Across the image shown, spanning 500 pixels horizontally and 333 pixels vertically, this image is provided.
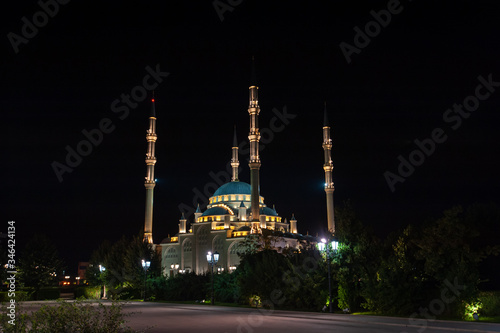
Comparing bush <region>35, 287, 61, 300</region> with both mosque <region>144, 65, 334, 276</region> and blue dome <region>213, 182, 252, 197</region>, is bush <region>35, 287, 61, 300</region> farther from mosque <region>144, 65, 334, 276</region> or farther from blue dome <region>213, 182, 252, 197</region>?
blue dome <region>213, 182, 252, 197</region>

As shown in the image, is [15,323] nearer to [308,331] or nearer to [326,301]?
[308,331]

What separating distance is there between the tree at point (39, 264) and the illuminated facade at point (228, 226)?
15795 millimetres

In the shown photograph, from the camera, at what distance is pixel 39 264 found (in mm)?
51375

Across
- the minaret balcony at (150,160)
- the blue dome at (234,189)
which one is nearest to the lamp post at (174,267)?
the blue dome at (234,189)

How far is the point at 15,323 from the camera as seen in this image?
8781 mm

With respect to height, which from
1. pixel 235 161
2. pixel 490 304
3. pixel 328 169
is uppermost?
pixel 235 161

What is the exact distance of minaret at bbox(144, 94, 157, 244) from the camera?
6212cm

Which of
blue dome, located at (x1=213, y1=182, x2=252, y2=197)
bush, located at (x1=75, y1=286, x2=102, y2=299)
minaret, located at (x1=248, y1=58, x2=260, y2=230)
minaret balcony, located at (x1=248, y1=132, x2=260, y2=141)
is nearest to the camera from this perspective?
bush, located at (x1=75, y1=286, x2=102, y2=299)

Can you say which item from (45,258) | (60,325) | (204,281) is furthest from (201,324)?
(45,258)

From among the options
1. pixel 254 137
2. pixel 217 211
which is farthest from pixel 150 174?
pixel 254 137

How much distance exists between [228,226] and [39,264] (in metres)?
24.1

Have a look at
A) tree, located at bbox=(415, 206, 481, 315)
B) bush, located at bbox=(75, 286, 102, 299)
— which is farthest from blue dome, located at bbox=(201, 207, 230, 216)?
tree, located at bbox=(415, 206, 481, 315)

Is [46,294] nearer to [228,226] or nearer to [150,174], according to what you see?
[150,174]

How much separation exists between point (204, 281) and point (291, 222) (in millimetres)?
35267
